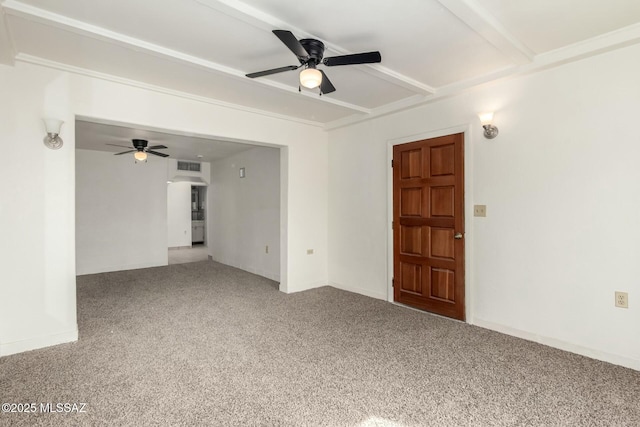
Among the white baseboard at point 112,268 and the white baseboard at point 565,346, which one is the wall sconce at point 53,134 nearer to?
the white baseboard at point 112,268

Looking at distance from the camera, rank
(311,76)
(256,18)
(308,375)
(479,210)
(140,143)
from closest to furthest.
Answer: (256,18), (311,76), (308,375), (479,210), (140,143)

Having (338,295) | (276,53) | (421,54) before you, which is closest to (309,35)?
(276,53)

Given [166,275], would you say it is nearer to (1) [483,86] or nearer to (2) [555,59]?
(1) [483,86]

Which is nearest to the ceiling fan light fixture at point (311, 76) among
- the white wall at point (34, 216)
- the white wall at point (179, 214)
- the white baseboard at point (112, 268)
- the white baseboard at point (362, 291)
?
the white wall at point (34, 216)

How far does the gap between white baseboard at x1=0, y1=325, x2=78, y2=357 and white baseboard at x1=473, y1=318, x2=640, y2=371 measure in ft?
13.3

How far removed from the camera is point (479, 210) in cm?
350

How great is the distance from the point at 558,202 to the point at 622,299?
901 millimetres

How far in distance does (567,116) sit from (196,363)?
12.6 feet

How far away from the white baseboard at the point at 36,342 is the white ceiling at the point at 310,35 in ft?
7.95

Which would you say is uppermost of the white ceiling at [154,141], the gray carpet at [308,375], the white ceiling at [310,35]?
the white ceiling at [310,35]

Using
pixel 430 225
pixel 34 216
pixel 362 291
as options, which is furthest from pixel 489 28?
pixel 34 216

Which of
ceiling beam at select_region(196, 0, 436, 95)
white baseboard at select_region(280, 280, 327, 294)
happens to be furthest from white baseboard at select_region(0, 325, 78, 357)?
ceiling beam at select_region(196, 0, 436, 95)

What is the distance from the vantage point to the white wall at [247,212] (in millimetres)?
5914

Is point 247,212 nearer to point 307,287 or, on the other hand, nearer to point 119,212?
point 307,287
